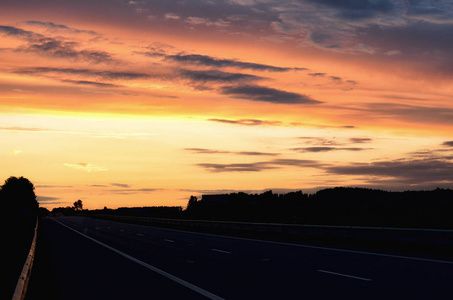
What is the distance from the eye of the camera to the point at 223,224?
43031 millimetres

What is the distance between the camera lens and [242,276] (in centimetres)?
1415

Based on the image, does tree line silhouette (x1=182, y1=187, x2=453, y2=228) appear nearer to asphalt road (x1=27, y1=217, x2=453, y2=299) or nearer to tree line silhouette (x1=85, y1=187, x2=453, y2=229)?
tree line silhouette (x1=85, y1=187, x2=453, y2=229)

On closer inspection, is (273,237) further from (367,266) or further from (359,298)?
(359,298)

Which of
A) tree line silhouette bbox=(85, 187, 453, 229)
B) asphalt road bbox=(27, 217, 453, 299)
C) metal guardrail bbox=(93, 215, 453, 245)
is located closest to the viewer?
asphalt road bbox=(27, 217, 453, 299)

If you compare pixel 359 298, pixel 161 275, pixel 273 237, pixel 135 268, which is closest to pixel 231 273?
pixel 161 275

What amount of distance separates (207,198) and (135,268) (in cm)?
12976

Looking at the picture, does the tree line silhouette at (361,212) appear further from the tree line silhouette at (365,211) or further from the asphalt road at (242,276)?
the asphalt road at (242,276)

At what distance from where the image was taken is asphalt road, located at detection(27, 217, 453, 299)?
11359mm

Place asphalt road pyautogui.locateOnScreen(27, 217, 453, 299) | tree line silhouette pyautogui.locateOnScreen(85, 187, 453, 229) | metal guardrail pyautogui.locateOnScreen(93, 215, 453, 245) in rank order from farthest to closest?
tree line silhouette pyautogui.locateOnScreen(85, 187, 453, 229) → metal guardrail pyautogui.locateOnScreen(93, 215, 453, 245) → asphalt road pyautogui.locateOnScreen(27, 217, 453, 299)

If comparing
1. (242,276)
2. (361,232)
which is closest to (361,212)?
(361,232)

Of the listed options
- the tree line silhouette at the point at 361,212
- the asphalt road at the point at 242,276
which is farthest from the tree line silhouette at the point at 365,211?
the asphalt road at the point at 242,276

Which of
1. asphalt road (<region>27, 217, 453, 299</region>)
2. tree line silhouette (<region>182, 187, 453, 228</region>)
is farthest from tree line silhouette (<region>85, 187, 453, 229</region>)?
asphalt road (<region>27, 217, 453, 299</region>)

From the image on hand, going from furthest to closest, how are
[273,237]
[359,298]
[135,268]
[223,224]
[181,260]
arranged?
[223,224] → [273,237] → [181,260] → [135,268] → [359,298]

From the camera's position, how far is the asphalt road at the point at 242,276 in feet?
37.3
